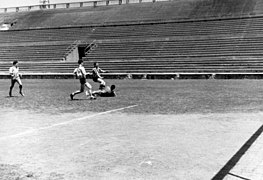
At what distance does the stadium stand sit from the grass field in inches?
854

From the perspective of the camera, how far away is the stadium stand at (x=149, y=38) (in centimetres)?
3409

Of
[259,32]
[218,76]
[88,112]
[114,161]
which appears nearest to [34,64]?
[218,76]

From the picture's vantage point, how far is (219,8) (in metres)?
43.3

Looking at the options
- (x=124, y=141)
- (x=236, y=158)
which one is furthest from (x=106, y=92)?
(x=236, y=158)

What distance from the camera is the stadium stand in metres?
34.1

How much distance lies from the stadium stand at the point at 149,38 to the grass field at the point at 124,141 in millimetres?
21702

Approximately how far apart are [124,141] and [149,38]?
109 ft

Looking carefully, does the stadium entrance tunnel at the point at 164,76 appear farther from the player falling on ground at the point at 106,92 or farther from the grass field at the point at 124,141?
the grass field at the point at 124,141

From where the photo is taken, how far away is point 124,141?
7535mm

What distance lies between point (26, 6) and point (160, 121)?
175ft

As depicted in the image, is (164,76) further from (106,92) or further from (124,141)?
(124,141)

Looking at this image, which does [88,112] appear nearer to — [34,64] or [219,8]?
[34,64]

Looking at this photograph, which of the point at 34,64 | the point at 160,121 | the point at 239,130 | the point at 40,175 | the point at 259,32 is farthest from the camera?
the point at 34,64

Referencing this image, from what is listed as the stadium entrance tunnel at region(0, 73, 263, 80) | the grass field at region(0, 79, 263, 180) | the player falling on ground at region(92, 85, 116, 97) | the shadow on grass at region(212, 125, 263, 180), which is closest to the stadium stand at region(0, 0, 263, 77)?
the stadium entrance tunnel at region(0, 73, 263, 80)
